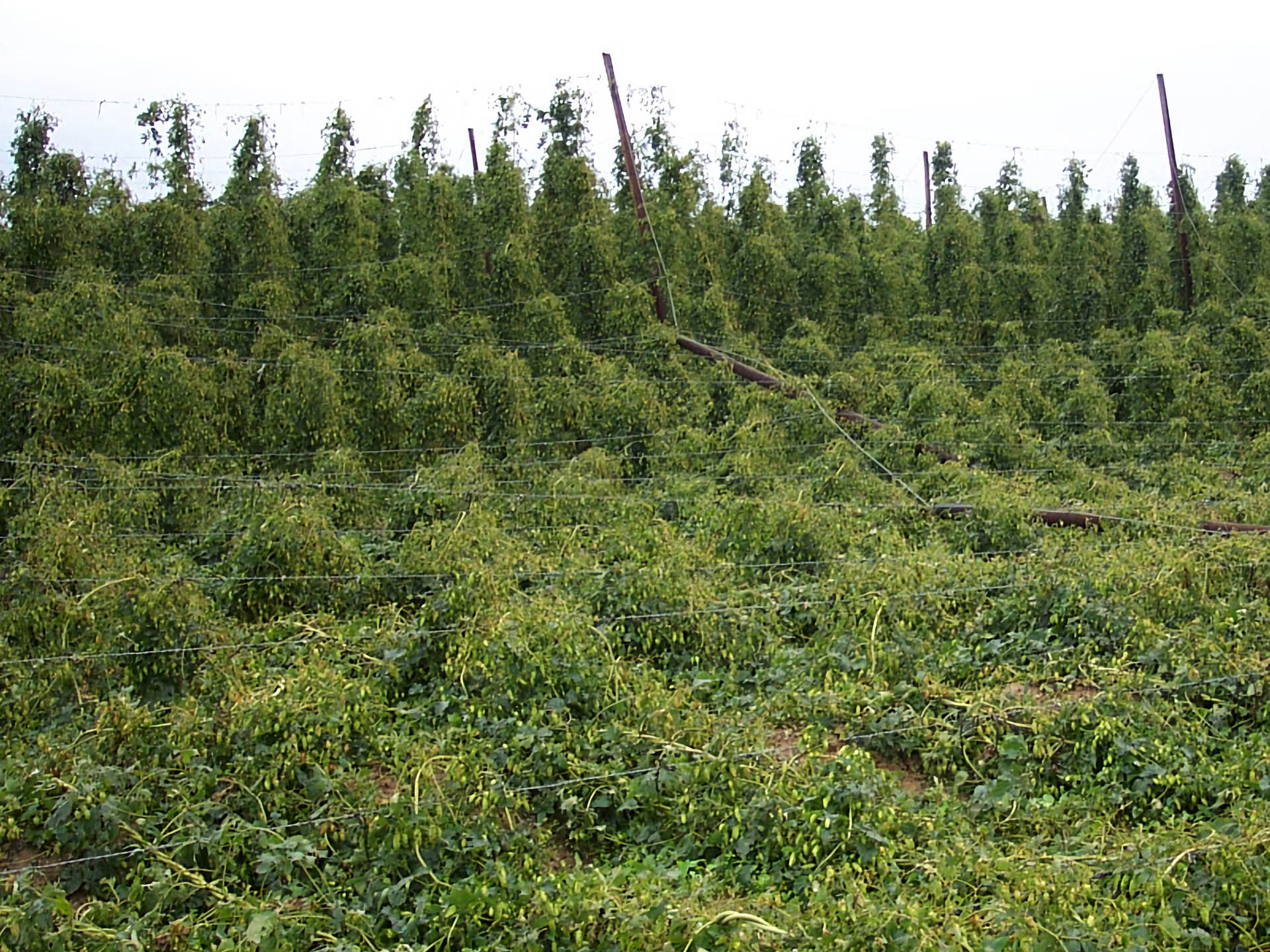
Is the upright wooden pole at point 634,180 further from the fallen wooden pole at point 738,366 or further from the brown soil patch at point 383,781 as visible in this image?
the brown soil patch at point 383,781

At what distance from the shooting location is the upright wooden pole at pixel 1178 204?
48.9ft

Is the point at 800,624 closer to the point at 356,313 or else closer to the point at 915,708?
the point at 915,708

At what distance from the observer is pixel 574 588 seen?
7223mm

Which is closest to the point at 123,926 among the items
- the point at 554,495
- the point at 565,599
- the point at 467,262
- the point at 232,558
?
the point at 565,599

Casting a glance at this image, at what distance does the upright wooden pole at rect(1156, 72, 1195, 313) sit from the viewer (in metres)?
14.9

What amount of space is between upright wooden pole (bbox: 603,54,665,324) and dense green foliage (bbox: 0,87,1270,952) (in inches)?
7.4

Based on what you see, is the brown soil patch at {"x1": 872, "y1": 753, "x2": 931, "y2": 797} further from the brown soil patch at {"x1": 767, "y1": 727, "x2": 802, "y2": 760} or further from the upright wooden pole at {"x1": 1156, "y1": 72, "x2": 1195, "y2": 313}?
the upright wooden pole at {"x1": 1156, "y1": 72, "x2": 1195, "y2": 313}

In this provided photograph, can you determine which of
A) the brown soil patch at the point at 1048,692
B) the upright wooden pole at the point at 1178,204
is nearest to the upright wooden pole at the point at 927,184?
the upright wooden pole at the point at 1178,204

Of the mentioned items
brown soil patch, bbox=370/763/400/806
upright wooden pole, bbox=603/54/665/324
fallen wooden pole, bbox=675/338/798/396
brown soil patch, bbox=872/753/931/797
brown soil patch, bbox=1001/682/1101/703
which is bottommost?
brown soil patch, bbox=872/753/931/797

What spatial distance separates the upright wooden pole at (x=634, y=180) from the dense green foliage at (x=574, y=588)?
0.19m

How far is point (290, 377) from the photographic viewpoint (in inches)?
413

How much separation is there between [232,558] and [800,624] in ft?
11.8

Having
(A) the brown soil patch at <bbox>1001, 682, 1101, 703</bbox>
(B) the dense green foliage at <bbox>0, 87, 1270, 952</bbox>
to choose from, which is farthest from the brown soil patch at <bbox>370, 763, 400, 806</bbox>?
(A) the brown soil patch at <bbox>1001, 682, 1101, 703</bbox>

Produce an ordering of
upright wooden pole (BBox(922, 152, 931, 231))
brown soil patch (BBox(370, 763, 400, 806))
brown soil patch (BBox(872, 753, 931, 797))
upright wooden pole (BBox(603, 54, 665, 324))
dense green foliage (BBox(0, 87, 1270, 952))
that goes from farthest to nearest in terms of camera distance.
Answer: upright wooden pole (BBox(922, 152, 931, 231)), upright wooden pole (BBox(603, 54, 665, 324)), brown soil patch (BBox(872, 753, 931, 797)), brown soil patch (BBox(370, 763, 400, 806)), dense green foliage (BBox(0, 87, 1270, 952))
